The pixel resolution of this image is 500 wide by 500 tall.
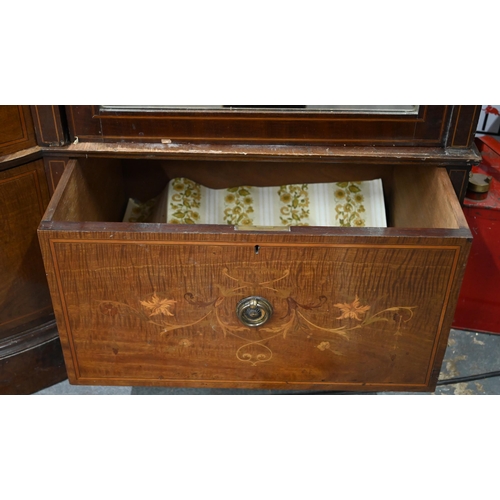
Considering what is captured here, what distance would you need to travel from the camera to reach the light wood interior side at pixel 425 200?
38.6 inches

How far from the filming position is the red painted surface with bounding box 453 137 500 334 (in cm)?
126

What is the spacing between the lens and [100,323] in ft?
3.26

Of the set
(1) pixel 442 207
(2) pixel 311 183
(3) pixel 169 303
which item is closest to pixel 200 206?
(2) pixel 311 183

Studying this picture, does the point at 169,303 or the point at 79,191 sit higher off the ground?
the point at 79,191

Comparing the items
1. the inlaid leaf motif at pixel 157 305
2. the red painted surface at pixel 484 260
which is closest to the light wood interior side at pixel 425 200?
the red painted surface at pixel 484 260

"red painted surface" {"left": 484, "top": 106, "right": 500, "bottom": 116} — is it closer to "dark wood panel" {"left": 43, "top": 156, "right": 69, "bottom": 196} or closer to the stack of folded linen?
the stack of folded linen

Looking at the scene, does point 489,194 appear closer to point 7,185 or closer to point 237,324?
point 237,324

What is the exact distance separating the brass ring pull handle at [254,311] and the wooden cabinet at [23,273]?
1.35ft

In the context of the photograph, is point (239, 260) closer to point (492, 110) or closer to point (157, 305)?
point (157, 305)

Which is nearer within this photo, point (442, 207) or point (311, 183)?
point (442, 207)

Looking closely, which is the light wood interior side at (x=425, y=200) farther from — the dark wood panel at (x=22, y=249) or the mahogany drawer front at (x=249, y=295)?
the dark wood panel at (x=22, y=249)

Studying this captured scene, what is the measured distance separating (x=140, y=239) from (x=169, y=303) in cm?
12

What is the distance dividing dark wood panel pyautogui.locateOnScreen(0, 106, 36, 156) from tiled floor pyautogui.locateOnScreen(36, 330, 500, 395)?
517 mm

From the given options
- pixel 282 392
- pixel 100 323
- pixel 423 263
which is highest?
pixel 423 263
